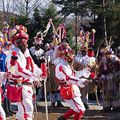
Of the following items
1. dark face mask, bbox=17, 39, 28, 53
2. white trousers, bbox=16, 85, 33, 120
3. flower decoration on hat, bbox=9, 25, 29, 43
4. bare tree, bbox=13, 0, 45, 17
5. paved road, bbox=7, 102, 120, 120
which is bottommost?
paved road, bbox=7, 102, 120, 120

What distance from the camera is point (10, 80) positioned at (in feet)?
27.7

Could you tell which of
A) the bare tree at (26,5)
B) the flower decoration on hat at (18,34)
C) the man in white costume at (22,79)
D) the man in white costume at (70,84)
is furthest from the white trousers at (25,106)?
the bare tree at (26,5)

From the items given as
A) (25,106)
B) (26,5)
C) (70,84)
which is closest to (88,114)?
(70,84)

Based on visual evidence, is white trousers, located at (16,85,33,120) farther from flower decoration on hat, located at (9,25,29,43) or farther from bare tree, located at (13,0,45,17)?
bare tree, located at (13,0,45,17)

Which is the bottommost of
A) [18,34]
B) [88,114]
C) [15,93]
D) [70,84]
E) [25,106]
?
[88,114]

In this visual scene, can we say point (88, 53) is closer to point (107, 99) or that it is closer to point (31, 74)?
point (107, 99)

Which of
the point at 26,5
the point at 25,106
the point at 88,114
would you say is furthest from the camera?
the point at 26,5

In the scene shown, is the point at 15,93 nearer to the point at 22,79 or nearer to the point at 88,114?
the point at 22,79

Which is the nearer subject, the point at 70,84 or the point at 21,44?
the point at 21,44

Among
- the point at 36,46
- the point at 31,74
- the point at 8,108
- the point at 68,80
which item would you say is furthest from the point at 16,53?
the point at 36,46

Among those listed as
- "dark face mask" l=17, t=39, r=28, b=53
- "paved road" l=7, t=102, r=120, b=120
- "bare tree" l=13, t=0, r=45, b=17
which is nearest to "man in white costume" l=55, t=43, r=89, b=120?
"dark face mask" l=17, t=39, r=28, b=53

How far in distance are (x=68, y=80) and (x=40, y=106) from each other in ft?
15.9

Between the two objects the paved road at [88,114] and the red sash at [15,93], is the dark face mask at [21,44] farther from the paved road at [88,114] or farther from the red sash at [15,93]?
the paved road at [88,114]

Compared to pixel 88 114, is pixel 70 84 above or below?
above
